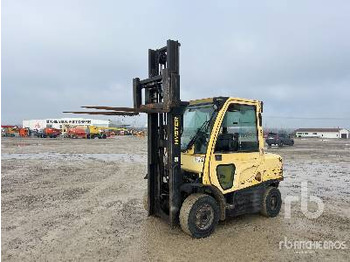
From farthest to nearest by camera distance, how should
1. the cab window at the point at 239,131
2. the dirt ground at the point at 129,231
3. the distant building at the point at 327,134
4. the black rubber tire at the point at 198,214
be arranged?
the distant building at the point at 327,134, the cab window at the point at 239,131, the black rubber tire at the point at 198,214, the dirt ground at the point at 129,231

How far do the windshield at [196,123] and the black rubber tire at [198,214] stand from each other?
3.01 feet

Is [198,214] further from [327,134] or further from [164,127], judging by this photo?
[327,134]

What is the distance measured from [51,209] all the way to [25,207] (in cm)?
73

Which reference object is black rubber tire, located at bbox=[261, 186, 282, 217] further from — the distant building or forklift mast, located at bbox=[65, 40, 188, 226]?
the distant building

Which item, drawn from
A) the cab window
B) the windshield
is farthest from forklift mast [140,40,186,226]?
the cab window

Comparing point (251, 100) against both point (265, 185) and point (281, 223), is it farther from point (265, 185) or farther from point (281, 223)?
point (281, 223)

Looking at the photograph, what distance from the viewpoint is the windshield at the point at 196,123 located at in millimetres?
6293

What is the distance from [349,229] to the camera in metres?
6.57

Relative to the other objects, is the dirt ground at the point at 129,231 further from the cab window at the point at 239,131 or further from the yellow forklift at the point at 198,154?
the cab window at the point at 239,131

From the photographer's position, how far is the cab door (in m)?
6.24

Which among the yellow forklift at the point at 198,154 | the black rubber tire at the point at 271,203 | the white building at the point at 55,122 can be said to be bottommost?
the black rubber tire at the point at 271,203

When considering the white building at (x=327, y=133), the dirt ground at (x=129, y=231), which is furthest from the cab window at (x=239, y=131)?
the white building at (x=327, y=133)

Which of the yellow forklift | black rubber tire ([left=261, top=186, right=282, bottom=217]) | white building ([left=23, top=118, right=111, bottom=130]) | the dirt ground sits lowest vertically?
the dirt ground

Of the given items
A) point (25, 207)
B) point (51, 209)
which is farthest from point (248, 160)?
point (25, 207)
